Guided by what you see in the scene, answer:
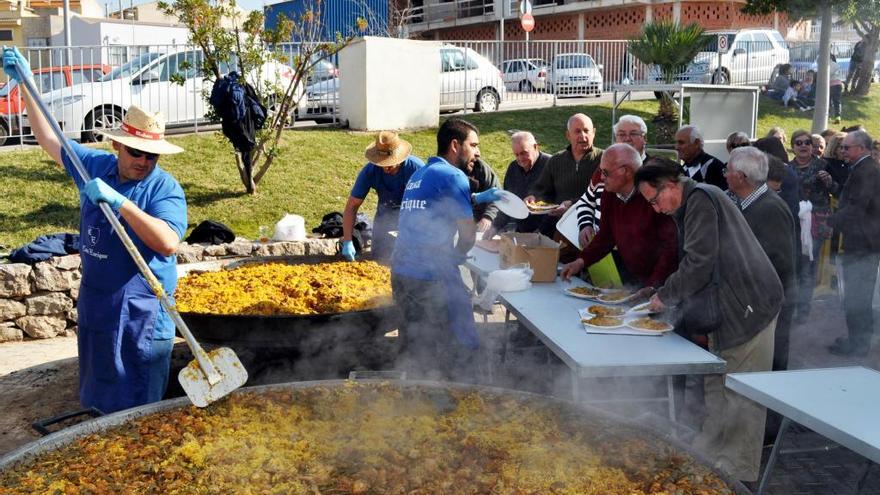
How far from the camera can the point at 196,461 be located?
2.68 m

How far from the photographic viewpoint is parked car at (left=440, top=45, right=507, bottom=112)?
16.4 metres

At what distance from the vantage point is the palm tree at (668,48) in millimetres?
16484

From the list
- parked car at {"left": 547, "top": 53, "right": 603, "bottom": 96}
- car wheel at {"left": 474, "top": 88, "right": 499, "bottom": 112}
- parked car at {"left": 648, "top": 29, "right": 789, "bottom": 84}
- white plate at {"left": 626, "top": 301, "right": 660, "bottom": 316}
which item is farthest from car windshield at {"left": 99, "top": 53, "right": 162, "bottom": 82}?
parked car at {"left": 648, "top": 29, "right": 789, "bottom": 84}

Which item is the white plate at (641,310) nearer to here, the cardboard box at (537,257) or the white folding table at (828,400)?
the white folding table at (828,400)

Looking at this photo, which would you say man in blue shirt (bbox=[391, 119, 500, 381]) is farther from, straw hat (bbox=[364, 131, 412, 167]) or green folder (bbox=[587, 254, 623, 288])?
green folder (bbox=[587, 254, 623, 288])

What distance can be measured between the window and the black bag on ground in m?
5.22

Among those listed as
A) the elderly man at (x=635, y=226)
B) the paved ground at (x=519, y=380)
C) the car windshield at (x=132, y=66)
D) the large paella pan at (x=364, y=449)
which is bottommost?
the paved ground at (x=519, y=380)

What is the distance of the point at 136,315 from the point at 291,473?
137 centimetres

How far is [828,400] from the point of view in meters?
3.20

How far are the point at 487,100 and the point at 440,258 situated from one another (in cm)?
1279

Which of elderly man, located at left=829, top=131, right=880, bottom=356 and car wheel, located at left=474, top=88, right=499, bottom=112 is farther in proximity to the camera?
car wheel, located at left=474, top=88, right=499, bottom=112

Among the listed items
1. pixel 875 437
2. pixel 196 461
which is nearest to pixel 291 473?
pixel 196 461

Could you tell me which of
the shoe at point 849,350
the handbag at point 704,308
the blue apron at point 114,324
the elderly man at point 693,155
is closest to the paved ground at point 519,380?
the shoe at point 849,350

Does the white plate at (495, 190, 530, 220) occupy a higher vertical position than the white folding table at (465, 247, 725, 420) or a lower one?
higher
